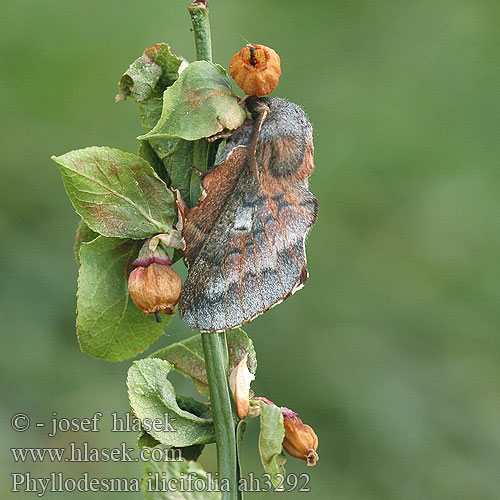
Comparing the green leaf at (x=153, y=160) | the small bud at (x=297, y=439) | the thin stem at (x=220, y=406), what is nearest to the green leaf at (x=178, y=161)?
the green leaf at (x=153, y=160)

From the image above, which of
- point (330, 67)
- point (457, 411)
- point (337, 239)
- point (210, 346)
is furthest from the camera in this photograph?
point (330, 67)

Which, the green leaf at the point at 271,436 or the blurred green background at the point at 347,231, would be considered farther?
the blurred green background at the point at 347,231

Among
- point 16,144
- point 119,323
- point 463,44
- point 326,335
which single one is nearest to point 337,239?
point 326,335

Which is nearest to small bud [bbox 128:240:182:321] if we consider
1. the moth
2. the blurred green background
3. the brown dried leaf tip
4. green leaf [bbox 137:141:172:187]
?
the moth

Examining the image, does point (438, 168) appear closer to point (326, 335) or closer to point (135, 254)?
point (326, 335)

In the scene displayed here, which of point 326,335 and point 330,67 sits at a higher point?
point 330,67

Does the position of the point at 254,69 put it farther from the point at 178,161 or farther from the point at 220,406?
the point at 220,406

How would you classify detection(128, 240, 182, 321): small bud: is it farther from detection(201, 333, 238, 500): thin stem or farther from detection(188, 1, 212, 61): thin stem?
detection(188, 1, 212, 61): thin stem

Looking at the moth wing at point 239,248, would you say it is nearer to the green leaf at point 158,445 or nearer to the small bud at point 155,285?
the small bud at point 155,285
